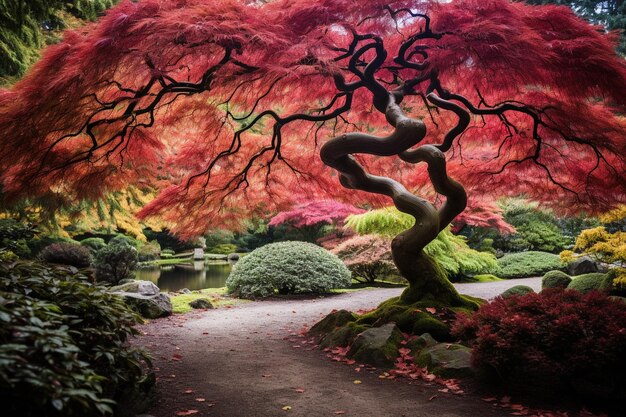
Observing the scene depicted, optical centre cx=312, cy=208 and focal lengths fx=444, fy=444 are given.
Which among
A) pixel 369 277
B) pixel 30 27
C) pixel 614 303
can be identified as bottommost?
pixel 369 277

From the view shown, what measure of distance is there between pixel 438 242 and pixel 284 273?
4873mm

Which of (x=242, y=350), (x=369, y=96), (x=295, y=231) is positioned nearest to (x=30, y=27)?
(x=369, y=96)

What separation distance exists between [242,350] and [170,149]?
3226 millimetres

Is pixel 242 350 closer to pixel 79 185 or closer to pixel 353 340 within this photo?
pixel 353 340

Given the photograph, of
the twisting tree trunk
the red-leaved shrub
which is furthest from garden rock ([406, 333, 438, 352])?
the twisting tree trunk

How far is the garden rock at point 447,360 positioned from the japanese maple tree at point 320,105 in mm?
1378

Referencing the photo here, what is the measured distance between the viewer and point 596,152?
5.54 m

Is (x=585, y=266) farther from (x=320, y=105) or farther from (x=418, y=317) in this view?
(x=320, y=105)

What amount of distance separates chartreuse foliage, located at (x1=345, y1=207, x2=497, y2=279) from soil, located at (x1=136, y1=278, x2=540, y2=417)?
581 centimetres

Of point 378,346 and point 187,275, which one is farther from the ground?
point 378,346

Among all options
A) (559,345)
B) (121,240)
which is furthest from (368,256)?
(559,345)

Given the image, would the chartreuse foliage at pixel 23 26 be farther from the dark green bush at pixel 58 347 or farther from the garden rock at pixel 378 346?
the garden rock at pixel 378 346

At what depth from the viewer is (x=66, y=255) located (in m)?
8.48

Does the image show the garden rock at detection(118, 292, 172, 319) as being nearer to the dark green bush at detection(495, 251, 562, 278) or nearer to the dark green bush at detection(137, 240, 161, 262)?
the dark green bush at detection(495, 251, 562, 278)
